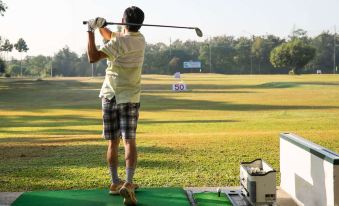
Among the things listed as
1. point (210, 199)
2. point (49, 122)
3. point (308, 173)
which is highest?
point (308, 173)

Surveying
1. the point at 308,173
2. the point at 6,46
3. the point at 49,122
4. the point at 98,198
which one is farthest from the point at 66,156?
the point at 6,46

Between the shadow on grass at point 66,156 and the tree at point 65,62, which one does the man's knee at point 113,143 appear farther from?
the tree at point 65,62

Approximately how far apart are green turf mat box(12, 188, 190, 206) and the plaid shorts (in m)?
0.53

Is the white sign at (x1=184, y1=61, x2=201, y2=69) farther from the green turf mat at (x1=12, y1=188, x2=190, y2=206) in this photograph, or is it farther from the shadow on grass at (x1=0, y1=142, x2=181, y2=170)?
the green turf mat at (x1=12, y1=188, x2=190, y2=206)

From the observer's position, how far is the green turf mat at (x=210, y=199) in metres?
4.50

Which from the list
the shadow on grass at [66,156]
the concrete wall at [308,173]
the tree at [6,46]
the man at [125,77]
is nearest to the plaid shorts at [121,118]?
the man at [125,77]

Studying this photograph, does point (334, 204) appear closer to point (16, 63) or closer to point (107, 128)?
point (107, 128)

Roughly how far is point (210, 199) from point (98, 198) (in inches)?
37.3

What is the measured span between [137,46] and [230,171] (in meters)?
2.77

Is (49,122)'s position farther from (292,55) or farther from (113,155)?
(292,55)

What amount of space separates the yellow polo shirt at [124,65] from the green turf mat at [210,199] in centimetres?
99

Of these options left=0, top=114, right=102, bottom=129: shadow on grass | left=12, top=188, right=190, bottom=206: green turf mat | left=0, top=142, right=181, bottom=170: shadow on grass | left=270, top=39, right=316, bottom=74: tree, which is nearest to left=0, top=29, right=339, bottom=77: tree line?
left=270, top=39, right=316, bottom=74: tree

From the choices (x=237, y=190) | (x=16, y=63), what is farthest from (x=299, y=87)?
(x=16, y=63)

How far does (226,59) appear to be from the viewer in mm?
93312
